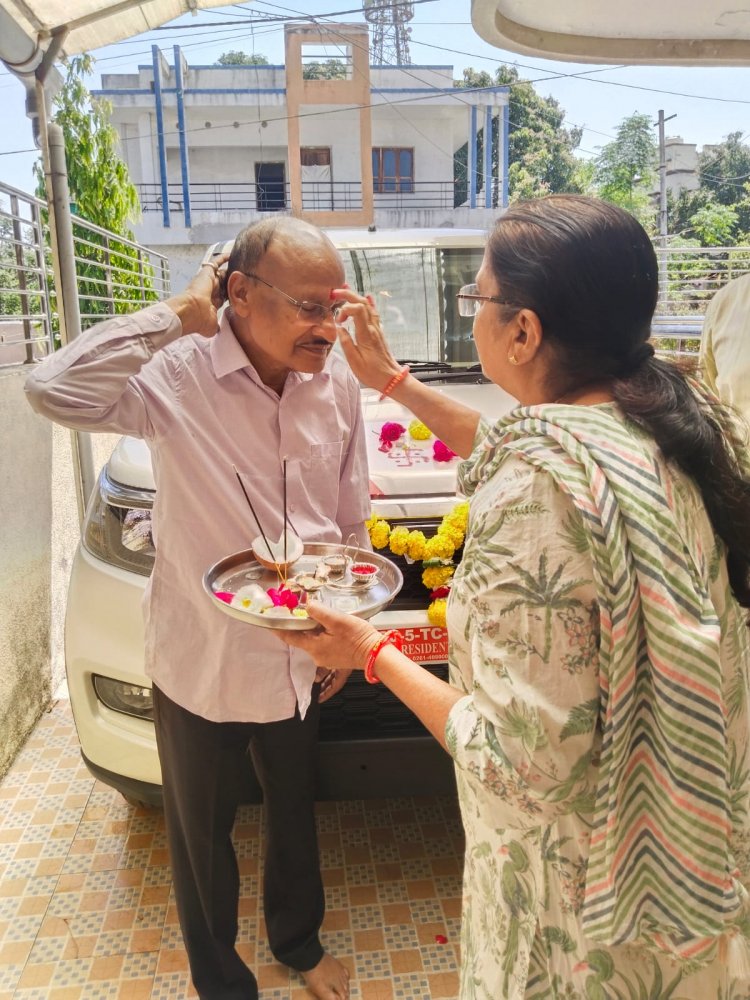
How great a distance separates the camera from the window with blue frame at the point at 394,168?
20.5m

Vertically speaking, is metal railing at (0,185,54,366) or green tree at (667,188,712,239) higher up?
green tree at (667,188,712,239)

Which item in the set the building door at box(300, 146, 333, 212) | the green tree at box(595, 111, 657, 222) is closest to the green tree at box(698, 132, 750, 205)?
the green tree at box(595, 111, 657, 222)

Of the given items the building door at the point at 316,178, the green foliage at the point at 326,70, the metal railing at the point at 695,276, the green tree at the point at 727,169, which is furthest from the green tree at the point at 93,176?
the green tree at the point at 727,169

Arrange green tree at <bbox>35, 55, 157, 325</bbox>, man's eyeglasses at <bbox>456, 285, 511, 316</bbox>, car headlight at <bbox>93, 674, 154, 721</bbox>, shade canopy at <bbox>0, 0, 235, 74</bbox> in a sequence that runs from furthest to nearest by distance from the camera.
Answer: green tree at <bbox>35, 55, 157, 325</bbox>, shade canopy at <bbox>0, 0, 235, 74</bbox>, car headlight at <bbox>93, 674, 154, 721</bbox>, man's eyeglasses at <bbox>456, 285, 511, 316</bbox>

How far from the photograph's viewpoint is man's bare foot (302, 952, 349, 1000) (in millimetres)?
2195

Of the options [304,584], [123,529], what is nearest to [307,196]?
[123,529]

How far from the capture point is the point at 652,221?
24.4 meters

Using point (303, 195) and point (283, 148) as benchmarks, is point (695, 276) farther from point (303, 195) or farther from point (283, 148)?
point (283, 148)

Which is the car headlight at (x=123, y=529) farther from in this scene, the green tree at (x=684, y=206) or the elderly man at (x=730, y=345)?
the green tree at (x=684, y=206)

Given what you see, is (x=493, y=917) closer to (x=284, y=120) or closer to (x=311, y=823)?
(x=311, y=823)

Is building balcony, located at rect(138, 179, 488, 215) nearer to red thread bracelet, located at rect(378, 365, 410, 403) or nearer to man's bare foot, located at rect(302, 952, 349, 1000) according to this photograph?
red thread bracelet, located at rect(378, 365, 410, 403)

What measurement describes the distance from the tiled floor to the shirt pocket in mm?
1383

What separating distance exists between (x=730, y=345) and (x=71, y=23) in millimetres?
2935

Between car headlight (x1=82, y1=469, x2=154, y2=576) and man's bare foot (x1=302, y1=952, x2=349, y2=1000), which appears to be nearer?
man's bare foot (x1=302, y1=952, x2=349, y2=1000)
